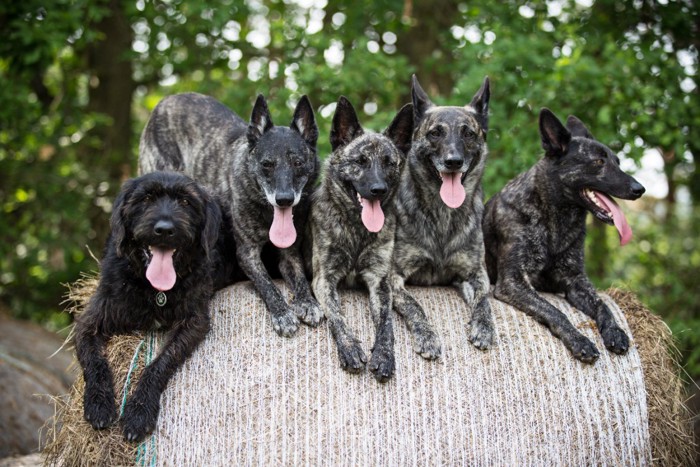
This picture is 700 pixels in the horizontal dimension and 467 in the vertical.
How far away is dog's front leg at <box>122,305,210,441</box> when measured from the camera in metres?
3.85

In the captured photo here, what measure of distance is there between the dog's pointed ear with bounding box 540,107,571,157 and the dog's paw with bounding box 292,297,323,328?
2.13 m

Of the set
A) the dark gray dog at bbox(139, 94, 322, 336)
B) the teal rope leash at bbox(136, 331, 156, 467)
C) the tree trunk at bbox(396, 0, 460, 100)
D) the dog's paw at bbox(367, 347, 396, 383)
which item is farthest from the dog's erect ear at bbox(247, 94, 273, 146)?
the tree trunk at bbox(396, 0, 460, 100)

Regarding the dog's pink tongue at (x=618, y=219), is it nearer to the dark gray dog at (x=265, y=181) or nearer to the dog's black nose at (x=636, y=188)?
the dog's black nose at (x=636, y=188)

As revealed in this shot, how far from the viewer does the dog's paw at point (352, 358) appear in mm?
4168

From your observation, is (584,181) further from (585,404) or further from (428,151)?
(585,404)

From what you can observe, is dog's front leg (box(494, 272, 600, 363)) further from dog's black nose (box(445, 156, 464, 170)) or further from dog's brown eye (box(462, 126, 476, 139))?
dog's brown eye (box(462, 126, 476, 139))

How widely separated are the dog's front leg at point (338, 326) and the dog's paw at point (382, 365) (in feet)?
0.21

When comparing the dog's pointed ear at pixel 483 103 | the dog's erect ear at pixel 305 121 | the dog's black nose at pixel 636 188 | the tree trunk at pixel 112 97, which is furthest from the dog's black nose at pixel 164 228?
the tree trunk at pixel 112 97

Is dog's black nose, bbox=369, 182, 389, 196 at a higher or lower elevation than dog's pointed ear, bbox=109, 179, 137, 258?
higher

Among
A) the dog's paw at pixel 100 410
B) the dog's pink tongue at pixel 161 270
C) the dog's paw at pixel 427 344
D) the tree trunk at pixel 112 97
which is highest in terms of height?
the dog's pink tongue at pixel 161 270

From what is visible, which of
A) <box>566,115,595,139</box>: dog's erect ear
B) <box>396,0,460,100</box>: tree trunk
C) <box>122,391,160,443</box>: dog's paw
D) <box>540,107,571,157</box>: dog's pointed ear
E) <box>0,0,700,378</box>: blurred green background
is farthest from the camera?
<box>396,0,460,100</box>: tree trunk

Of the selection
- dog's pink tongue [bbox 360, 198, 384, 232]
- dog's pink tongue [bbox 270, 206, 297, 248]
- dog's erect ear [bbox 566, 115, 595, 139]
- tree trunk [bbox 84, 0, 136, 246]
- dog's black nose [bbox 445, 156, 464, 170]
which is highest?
dog's black nose [bbox 445, 156, 464, 170]

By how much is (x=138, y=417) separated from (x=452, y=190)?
251 cm

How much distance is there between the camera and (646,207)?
39.7 ft
